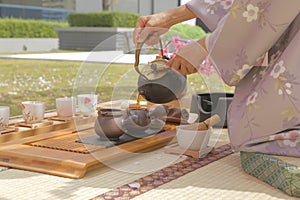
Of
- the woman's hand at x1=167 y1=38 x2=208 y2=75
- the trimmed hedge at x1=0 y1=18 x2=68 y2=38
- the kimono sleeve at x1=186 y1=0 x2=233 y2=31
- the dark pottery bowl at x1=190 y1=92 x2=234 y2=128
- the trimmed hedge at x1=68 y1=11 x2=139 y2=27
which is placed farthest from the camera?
the trimmed hedge at x1=68 y1=11 x2=139 y2=27

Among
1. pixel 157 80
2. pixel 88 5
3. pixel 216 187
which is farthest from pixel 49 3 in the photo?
pixel 216 187

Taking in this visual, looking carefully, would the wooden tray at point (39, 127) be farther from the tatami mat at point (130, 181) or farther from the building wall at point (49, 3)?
the building wall at point (49, 3)

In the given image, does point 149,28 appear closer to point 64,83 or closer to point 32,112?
point 32,112

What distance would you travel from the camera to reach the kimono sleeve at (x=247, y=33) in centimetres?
158

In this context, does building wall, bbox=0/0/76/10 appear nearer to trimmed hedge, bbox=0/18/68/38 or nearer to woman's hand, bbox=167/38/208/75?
trimmed hedge, bbox=0/18/68/38

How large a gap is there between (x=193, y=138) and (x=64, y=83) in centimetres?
310

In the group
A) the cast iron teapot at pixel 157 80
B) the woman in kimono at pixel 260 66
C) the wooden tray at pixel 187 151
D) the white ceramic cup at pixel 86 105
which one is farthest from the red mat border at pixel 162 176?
the white ceramic cup at pixel 86 105

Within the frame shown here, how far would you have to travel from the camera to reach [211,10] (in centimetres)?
189

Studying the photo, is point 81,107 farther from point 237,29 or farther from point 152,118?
point 237,29

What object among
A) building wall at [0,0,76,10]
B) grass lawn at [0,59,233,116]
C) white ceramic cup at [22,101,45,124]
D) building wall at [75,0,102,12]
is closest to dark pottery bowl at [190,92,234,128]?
grass lawn at [0,59,233,116]

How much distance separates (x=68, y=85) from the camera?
4.59 m

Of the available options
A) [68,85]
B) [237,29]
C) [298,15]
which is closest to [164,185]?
[237,29]

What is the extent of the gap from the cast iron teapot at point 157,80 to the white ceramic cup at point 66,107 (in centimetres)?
40

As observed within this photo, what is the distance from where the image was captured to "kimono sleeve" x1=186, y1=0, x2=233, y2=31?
187 centimetres
